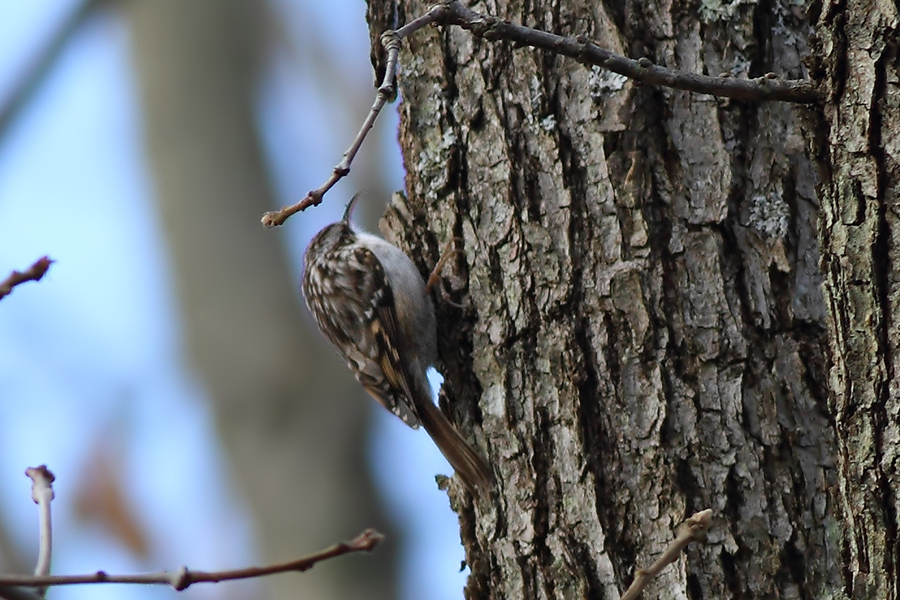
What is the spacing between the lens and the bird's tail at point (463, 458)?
2053 mm

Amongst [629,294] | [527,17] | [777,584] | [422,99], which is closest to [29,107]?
[422,99]

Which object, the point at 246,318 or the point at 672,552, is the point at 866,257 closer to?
A: the point at 672,552

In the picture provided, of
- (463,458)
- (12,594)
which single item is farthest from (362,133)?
(463,458)

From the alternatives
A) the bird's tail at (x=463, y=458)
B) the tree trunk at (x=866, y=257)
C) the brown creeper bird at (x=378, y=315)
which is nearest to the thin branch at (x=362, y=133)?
the tree trunk at (x=866, y=257)

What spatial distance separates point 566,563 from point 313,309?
5.72ft

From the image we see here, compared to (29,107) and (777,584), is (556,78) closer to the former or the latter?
(777,584)

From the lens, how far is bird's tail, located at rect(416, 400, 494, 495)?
205cm

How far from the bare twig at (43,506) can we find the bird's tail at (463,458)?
3.46 feet

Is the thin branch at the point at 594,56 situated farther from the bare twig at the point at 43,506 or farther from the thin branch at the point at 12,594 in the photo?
the thin branch at the point at 12,594

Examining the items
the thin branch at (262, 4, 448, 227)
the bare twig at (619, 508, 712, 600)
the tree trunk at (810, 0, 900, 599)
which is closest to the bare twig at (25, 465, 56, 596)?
the thin branch at (262, 4, 448, 227)

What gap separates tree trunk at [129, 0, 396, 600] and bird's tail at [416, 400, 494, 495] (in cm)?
209

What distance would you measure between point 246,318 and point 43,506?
364 cm

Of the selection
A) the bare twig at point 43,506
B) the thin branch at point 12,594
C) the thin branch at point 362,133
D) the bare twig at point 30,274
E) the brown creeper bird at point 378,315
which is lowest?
the thin branch at point 12,594

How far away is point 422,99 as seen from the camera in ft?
7.27
